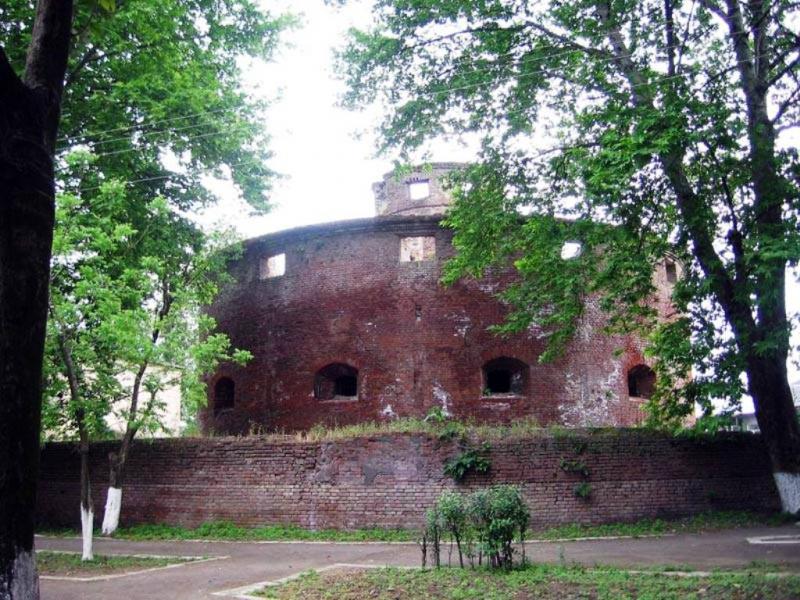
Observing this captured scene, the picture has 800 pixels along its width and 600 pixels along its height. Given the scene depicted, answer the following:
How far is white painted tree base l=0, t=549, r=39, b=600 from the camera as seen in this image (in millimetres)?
4422

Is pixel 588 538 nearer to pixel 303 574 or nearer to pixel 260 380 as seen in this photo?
pixel 303 574

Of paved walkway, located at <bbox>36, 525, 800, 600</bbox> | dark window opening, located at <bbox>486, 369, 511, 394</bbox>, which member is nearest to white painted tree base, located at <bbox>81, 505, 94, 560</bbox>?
paved walkway, located at <bbox>36, 525, 800, 600</bbox>

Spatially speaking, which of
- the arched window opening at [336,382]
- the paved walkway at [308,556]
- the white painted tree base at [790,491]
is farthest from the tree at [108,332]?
Result: the white painted tree base at [790,491]

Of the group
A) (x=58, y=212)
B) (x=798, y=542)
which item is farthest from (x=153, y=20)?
(x=798, y=542)

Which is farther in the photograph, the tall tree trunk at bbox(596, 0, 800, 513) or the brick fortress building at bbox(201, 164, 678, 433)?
the brick fortress building at bbox(201, 164, 678, 433)

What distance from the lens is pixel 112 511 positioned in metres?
13.5

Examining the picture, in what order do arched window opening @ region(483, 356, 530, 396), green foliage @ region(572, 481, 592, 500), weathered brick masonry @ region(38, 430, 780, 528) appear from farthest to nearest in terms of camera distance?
1. arched window opening @ region(483, 356, 530, 396)
2. weathered brick masonry @ region(38, 430, 780, 528)
3. green foliage @ region(572, 481, 592, 500)

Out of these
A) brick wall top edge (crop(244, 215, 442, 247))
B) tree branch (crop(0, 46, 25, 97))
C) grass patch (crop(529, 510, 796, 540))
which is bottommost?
grass patch (crop(529, 510, 796, 540))

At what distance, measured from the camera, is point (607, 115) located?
10.3 meters

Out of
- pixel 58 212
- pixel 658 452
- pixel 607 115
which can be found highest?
pixel 607 115

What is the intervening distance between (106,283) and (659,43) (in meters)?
9.39

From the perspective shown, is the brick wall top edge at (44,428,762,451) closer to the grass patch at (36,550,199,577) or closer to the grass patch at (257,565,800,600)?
the grass patch at (36,550,199,577)

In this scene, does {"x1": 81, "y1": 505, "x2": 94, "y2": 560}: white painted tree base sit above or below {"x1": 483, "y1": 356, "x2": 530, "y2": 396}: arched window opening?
below

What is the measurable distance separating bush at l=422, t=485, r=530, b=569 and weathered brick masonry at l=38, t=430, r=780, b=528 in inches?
170
